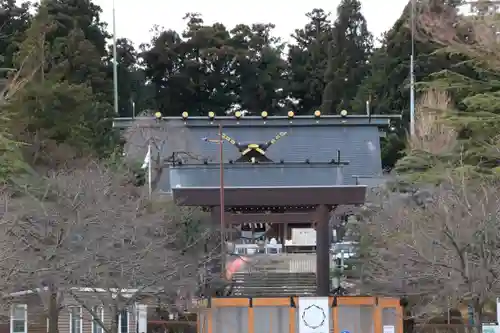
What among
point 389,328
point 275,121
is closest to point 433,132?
point 389,328

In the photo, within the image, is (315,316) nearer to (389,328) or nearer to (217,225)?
(389,328)

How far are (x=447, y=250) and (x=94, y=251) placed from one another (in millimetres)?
7178

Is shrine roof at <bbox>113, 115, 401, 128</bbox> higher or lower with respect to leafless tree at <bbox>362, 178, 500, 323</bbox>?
higher

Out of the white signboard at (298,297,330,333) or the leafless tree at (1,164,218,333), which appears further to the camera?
the white signboard at (298,297,330,333)

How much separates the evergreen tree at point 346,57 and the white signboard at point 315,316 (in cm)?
2652

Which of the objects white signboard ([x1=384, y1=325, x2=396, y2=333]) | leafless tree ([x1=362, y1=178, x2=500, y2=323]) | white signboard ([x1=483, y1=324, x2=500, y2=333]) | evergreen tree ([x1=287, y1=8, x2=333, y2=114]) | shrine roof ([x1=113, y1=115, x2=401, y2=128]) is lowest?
white signboard ([x1=384, y1=325, x2=396, y2=333])

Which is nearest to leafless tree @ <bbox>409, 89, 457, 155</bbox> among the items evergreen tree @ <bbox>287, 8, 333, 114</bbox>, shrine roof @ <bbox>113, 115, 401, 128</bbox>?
shrine roof @ <bbox>113, 115, 401, 128</bbox>

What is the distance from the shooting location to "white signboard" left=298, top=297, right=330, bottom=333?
16875 mm

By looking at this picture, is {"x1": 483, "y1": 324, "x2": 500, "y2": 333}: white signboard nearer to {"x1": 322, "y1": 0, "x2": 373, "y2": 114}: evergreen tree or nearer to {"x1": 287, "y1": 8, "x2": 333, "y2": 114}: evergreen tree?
{"x1": 322, "y1": 0, "x2": 373, "y2": 114}: evergreen tree

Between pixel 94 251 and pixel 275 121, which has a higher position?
pixel 275 121

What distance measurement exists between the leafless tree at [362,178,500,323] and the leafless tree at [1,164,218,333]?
4.61 meters

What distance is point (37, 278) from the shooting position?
16.3m

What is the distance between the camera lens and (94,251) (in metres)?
17.1

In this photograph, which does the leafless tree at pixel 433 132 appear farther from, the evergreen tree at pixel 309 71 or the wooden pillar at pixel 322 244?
the evergreen tree at pixel 309 71
